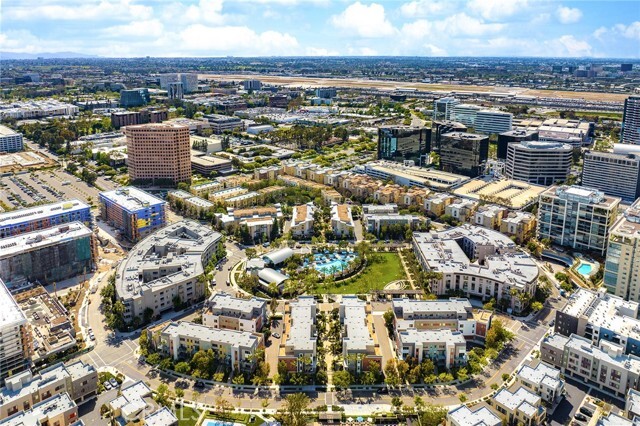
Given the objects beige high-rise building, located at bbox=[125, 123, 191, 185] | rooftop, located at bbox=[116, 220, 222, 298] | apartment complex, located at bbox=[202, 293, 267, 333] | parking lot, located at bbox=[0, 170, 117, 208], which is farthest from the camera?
beige high-rise building, located at bbox=[125, 123, 191, 185]

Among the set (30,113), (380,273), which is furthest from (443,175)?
(30,113)

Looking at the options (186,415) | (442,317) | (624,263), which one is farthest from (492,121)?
(186,415)

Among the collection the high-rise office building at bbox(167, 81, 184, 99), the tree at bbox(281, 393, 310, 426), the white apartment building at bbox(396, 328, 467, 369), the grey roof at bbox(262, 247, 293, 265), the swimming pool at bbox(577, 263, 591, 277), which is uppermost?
the high-rise office building at bbox(167, 81, 184, 99)

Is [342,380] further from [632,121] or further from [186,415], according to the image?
[632,121]

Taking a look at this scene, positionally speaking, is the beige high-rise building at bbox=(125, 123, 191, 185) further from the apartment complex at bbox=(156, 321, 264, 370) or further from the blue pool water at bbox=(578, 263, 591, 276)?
the blue pool water at bbox=(578, 263, 591, 276)

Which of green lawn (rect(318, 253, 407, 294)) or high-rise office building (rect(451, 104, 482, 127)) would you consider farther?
high-rise office building (rect(451, 104, 482, 127))

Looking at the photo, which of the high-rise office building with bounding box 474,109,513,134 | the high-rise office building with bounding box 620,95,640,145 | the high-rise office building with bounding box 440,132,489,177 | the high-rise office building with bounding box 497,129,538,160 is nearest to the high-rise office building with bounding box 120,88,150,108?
the high-rise office building with bounding box 474,109,513,134

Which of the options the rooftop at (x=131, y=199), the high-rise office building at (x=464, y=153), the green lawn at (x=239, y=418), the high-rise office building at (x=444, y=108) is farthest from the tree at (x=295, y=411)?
the high-rise office building at (x=444, y=108)
